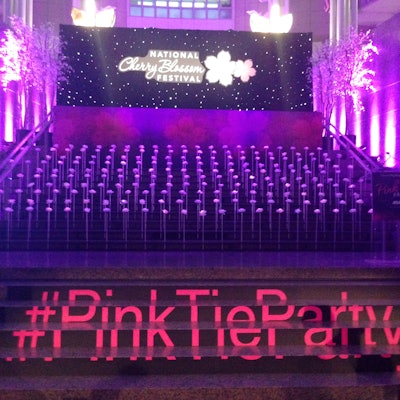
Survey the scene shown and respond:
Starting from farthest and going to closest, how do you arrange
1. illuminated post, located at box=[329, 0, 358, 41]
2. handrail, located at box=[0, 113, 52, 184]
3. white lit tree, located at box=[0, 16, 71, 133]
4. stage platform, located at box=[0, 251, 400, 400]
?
1. illuminated post, located at box=[329, 0, 358, 41]
2. white lit tree, located at box=[0, 16, 71, 133]
3. handrail, located at box=[0, 113, 52, 184]
4. stage platform, located at box=[0, 251, 400, 400]

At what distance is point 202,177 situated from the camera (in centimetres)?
902

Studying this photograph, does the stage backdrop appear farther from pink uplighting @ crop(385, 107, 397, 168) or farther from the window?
the window

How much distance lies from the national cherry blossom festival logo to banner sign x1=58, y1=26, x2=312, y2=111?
2 cm

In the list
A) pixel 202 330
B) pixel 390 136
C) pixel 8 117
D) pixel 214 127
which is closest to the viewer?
pixel 202 330

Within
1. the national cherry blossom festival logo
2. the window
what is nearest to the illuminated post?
the national cherry blossom festival logo

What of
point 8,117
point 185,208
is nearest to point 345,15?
point 8,117

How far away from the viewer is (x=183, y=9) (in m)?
21.6

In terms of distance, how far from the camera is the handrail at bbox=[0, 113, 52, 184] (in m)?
8.05

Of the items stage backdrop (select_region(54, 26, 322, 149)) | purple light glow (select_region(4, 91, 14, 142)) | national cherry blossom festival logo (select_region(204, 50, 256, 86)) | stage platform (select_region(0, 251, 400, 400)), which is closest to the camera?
stage platform (select_region(0, 251, 400, 400))

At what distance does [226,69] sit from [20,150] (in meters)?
4.25

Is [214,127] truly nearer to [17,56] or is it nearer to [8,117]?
[17,56]

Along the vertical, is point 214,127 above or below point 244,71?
below

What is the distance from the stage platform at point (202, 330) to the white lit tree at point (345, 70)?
786 centimetres

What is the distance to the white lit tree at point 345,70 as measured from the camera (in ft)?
43.0
